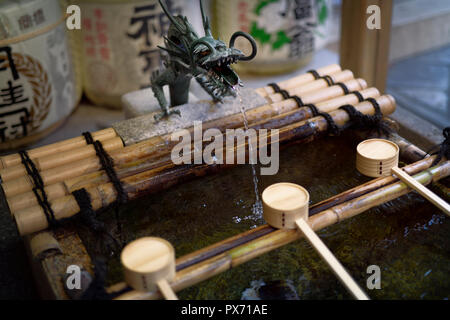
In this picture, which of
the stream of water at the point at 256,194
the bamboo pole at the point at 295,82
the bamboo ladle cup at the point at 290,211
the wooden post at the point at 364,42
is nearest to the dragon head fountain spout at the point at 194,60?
the stream of water at the point at 256,194

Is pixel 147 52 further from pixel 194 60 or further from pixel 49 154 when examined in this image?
pixel 194 60

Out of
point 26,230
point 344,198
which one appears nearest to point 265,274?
point 344,198

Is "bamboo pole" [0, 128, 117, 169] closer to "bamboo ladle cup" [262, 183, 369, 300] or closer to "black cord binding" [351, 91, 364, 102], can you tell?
"bamboo ladle cup" [262, 183, 369, 300]

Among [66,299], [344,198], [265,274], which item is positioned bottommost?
[265,274]
